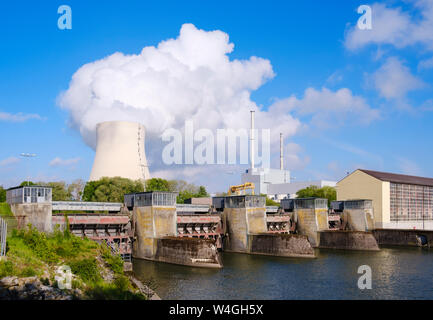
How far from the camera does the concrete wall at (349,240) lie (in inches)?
2194

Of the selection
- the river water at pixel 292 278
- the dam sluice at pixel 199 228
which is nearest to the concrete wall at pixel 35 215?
the dam sluice at pixel 199 228

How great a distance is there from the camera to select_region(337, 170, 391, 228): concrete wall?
7506 cm

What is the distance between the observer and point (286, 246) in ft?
157

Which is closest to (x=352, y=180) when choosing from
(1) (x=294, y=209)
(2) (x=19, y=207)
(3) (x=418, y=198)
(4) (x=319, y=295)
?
(3) (x=418, y=198)

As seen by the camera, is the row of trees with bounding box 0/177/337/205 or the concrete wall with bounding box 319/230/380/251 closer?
the concrete wall with bounding box 319/230/380/251

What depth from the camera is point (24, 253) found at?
24828mm

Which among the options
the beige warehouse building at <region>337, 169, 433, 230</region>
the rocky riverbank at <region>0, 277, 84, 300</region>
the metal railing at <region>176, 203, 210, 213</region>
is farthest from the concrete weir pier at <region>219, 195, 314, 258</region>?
the rocky riverbank at <region>0, 277, 84, 300</region>

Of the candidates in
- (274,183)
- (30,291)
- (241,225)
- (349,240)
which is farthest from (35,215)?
(274,183)

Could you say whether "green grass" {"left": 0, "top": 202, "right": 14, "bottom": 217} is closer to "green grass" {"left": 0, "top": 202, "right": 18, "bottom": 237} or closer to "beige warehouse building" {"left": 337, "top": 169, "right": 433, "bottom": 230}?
"green grass" {"left": 0, "top": 202, "right": 18, "bottom": 237}

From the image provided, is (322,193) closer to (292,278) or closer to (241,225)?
(241,225)

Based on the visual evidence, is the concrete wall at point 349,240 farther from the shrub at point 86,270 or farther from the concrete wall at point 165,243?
the shrub at point 86,270

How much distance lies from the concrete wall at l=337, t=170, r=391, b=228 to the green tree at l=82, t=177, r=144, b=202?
4233 cm

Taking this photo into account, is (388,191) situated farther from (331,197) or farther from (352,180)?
(331,197)
